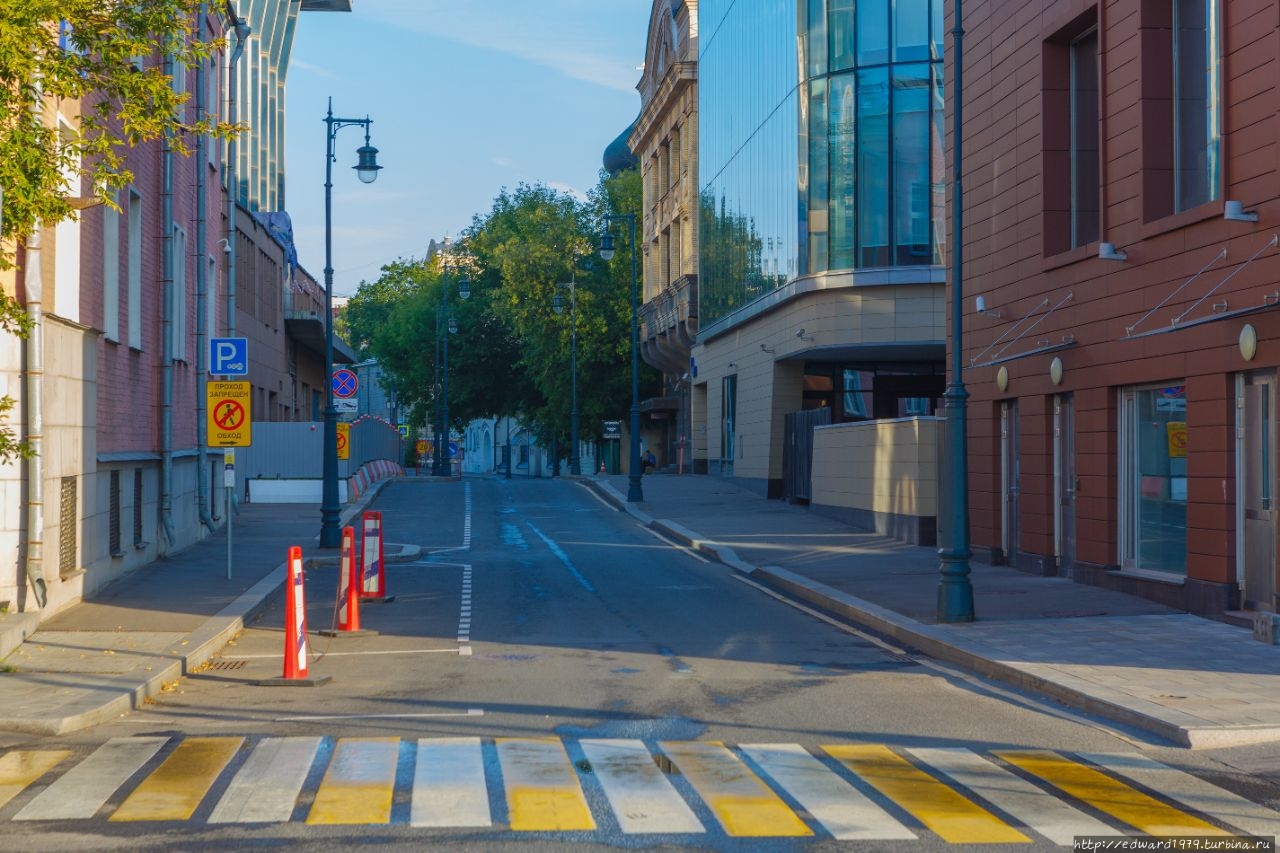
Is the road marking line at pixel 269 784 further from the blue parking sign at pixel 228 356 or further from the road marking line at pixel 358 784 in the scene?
the blue parking sign at pixel 228 356

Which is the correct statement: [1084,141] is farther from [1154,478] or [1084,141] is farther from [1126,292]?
[1154,478]

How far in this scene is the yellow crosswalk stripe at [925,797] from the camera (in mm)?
7129

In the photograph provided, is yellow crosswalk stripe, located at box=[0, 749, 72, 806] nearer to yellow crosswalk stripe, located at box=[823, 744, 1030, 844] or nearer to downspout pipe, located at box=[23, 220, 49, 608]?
yellow crosswalk stripe, located at box=[823, 744, 1030, 844]

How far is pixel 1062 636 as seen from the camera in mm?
14398

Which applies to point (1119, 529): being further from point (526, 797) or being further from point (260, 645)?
point (526, 797)

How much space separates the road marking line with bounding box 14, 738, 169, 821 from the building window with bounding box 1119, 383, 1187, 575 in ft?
38.9

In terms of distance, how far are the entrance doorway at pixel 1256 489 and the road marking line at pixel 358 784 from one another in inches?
371

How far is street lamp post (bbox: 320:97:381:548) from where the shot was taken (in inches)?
1042

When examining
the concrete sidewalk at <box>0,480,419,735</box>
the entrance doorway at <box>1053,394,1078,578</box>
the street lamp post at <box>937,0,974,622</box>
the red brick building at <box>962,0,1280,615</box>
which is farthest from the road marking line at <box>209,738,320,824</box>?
the entrance doorway at <box>1053,394,1078,578</box>

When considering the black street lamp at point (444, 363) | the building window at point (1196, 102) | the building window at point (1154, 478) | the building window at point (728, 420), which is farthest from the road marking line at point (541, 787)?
the black street lamp at point (444, 363)

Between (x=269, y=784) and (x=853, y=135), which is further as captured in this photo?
(x=853, y=135)

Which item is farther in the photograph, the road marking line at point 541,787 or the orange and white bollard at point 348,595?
the orange and white bollard at point 348,595

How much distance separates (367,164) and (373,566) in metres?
12.4

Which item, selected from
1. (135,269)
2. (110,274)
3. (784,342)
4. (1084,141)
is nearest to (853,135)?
(784,342)
